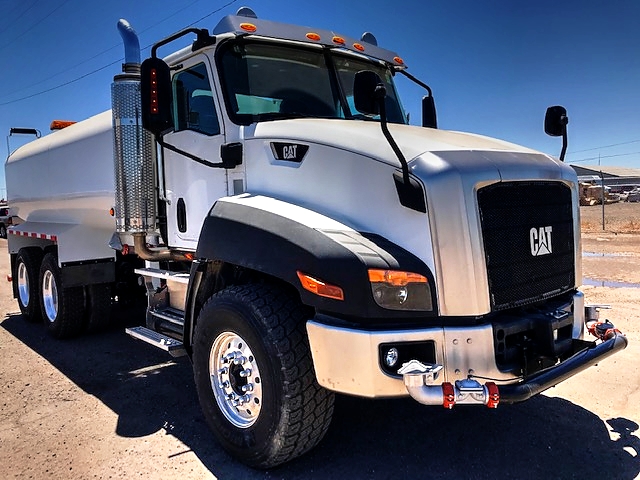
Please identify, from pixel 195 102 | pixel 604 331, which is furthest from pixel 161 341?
pixel 604 331

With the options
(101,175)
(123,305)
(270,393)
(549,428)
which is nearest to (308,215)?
(270,393)

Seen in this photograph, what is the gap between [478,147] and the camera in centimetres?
370

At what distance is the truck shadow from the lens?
3.55 metres

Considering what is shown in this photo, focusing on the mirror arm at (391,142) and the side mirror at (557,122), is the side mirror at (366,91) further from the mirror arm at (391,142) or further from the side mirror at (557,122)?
the side mirror at (557,122)

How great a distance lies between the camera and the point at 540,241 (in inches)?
144

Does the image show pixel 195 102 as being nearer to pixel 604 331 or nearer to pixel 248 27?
pixel 248 27

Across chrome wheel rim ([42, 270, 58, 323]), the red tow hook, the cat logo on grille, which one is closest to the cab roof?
the cat logo on grille

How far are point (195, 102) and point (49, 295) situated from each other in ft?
13.9

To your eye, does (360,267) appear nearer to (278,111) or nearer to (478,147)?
(478,147)

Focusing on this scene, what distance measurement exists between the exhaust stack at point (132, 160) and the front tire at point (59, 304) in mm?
2115

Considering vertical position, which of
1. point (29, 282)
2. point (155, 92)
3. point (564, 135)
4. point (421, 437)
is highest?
point (155, 92)

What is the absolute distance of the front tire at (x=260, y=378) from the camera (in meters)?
3.29

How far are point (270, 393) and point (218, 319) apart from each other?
0.68 m

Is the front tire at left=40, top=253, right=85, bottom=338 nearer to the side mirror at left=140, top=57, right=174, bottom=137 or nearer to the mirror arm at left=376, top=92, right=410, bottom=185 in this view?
the side mirror at left=140, top=57, right=174, bottom=137
